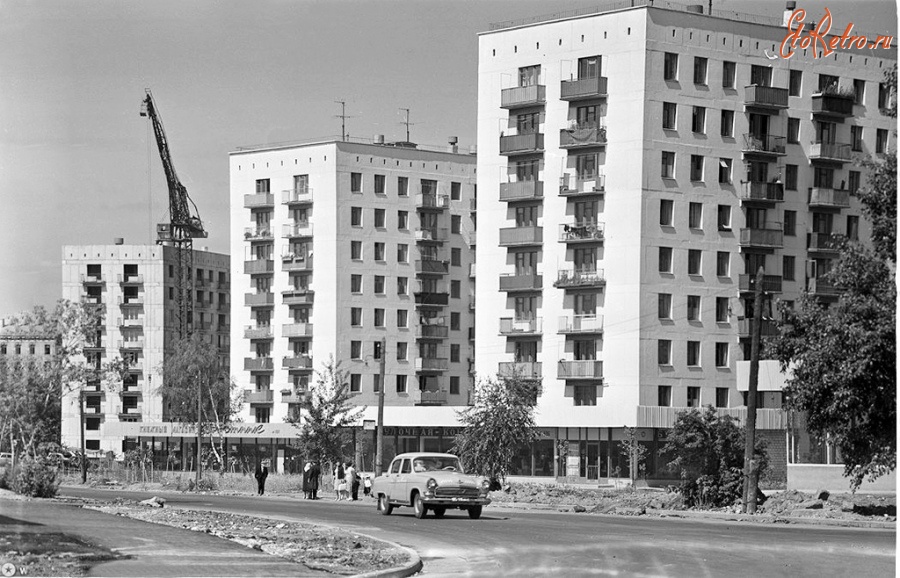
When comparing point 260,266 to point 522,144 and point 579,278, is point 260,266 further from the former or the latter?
point 579,278

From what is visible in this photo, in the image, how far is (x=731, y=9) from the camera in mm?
85500

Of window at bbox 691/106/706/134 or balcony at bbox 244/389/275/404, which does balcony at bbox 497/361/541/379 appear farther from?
balcony at bbox 244/389/275/404

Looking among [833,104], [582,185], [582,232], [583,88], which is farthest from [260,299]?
[833,104]

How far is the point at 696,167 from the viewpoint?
8344cm

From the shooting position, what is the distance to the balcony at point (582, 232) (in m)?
84.8

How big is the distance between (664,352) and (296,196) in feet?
127

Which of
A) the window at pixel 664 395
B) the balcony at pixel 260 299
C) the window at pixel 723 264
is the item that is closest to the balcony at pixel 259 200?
the balcony at pixel 260 299

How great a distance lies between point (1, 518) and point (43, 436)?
72.2ft

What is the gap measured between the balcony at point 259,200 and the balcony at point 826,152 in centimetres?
4440

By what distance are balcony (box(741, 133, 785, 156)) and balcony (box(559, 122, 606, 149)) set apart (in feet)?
26.4

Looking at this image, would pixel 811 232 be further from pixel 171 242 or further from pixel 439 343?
pixel 171 242

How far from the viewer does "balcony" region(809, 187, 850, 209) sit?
282 ft

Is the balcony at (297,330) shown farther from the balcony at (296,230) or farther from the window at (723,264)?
the window at (723,264)

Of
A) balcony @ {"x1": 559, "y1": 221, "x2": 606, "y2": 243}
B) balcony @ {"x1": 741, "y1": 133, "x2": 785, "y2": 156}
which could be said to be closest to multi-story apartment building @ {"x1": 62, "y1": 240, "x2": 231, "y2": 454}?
balcony @ {"x1": 559, "y1": 221, "x2": 606, "y2": 243}
